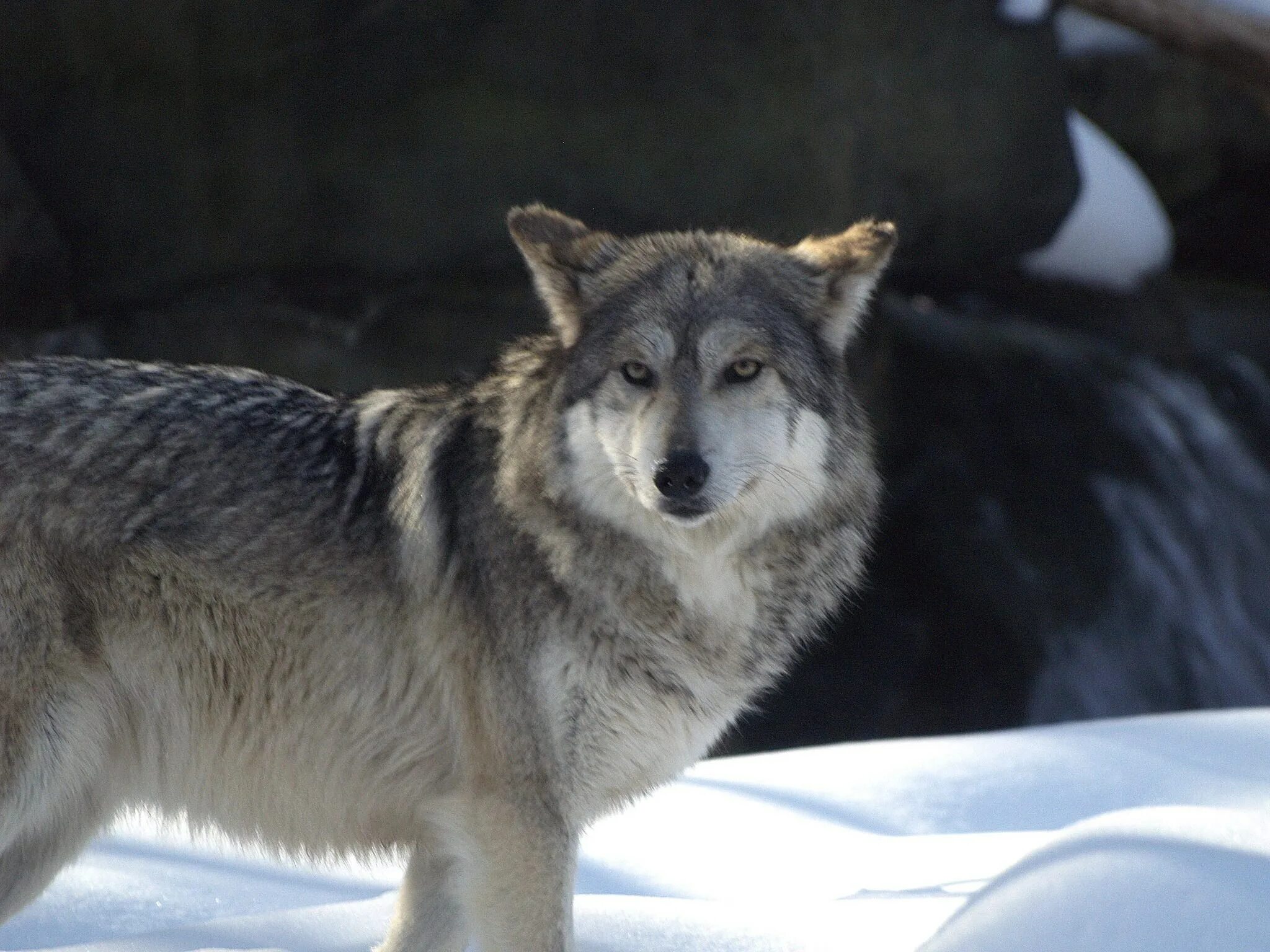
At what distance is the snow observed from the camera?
2.32 metres

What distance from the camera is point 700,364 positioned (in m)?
2.87

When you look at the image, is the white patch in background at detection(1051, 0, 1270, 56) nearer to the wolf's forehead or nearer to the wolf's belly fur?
the wolf's forehead

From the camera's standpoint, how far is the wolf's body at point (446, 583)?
2.77 meters

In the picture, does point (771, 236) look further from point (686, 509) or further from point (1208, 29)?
point (686, 509)

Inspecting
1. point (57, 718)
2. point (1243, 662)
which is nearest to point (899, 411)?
point (1243, 662)

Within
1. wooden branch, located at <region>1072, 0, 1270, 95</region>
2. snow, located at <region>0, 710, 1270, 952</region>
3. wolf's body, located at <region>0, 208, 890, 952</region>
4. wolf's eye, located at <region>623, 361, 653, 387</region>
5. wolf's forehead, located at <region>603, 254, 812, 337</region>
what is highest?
wooden branch, located at <region>1072, 0, 1270, 95</region>

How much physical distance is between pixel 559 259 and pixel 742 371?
47 centimetres

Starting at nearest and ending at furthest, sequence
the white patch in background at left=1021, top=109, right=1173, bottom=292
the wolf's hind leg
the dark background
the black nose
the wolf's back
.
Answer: the black nose
the wolf's back
the wolf's hind leg
the dark background
the white patch in background at left=1021, top=109, right=1173, bottom=292

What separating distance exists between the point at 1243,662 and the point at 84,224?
6.50 meters

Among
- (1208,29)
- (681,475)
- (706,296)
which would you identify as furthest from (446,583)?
(1208,29)

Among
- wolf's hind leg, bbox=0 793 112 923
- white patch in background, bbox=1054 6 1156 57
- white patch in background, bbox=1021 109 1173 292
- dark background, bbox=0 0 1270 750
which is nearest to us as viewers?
wolf's hind leg, bbox=0 793 112 923

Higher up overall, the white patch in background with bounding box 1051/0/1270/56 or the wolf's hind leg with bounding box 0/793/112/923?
→ the white patch in background with bounding box 1051/0/1270/56

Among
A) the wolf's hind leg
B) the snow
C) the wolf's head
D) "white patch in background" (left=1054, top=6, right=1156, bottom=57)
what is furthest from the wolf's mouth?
"white patch in background" (left=1054, top=6, right=1156, bottom=57)

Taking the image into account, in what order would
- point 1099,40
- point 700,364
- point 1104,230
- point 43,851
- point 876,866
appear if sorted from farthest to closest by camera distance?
point 1099,40
point 1104,230
point 876,866
point 43,851
point 700,364
